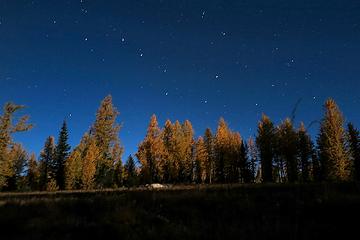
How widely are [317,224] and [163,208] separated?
4638mm

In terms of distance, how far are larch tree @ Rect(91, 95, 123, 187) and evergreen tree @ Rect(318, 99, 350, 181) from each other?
24.8 meters

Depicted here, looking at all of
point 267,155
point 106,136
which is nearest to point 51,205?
point 106,136

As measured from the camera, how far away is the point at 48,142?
2645 inches

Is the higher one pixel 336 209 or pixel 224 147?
pixel 224 147

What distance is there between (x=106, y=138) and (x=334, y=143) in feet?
88.4

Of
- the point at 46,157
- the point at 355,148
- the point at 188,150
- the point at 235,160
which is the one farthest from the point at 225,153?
the point at 46,157

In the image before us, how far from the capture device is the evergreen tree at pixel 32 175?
6354 cm

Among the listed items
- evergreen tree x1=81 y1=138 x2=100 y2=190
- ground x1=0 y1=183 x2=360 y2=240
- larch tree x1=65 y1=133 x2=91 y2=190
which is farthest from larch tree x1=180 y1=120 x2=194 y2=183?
ground x1=0 y1=183 x2=360 y2=240

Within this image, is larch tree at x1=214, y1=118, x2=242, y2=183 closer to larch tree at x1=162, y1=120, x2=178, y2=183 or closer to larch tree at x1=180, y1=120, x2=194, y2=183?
larch tree at x1=180, y1=120, x2=194, y2=183

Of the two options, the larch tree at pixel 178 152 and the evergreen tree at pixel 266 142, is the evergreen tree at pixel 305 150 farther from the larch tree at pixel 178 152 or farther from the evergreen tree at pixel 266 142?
the larch tree at pixel 178 152

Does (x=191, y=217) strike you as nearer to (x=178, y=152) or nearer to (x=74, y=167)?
(x=74, y=167)

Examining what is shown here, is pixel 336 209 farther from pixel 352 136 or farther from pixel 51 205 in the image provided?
pixel 352 136

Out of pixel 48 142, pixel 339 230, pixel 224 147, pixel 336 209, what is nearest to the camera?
pixel 339 230

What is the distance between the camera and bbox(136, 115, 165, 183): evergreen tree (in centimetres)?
5119
